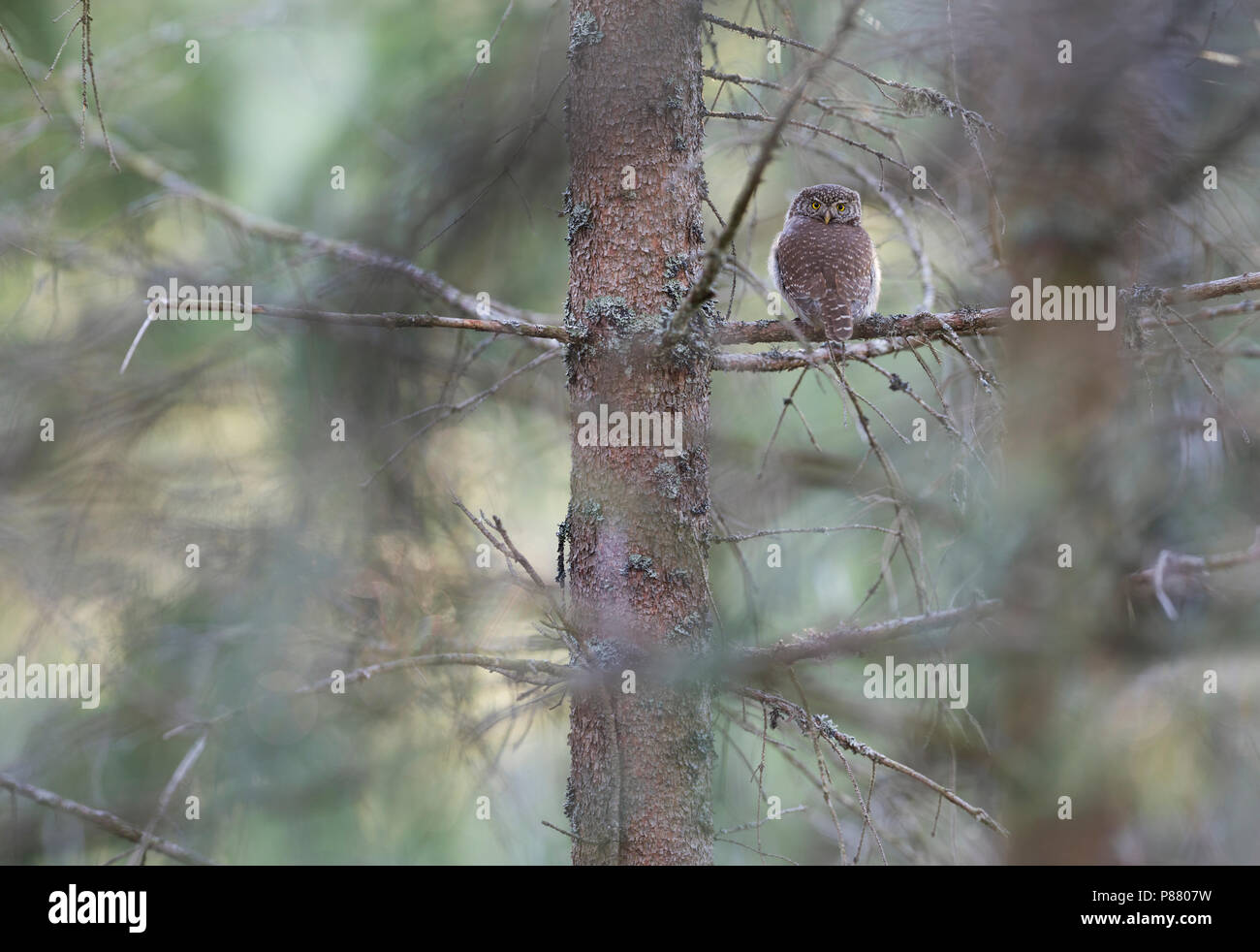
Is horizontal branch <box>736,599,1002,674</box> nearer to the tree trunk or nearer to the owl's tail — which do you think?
the tree trunk

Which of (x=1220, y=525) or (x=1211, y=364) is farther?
(x=1211, y=364)

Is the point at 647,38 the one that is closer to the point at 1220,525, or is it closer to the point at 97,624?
the point at 1220,525

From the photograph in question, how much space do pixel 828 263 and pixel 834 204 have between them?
23.5 inches

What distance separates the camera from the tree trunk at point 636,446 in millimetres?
2184

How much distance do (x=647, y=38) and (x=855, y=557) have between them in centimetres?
245

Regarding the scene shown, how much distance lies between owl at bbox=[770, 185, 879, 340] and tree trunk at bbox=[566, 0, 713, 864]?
0.70 m

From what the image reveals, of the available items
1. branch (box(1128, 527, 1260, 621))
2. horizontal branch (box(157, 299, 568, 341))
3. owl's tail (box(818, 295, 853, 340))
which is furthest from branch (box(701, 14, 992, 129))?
branch (box(1128, 527, 1260, 621))

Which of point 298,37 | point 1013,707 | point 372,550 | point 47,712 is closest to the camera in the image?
point 1013,707

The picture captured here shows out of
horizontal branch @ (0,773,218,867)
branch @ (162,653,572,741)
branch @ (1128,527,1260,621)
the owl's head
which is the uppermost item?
the owl's head

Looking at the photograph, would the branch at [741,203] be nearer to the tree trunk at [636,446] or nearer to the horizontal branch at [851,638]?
the tree trunk at [636,446]

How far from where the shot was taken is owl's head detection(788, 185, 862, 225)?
3.75 m
